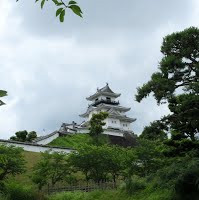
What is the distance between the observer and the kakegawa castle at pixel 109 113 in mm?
55469

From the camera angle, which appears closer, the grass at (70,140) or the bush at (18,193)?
the bush at (18,193)

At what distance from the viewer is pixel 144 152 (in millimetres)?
24188

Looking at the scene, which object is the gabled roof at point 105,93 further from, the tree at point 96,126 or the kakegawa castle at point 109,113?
the tree at point 96,126

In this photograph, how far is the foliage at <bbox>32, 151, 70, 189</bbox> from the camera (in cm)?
2405

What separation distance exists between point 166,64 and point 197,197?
17.1ft

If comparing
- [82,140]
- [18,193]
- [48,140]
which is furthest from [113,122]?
[18,193]

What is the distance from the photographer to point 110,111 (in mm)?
61062

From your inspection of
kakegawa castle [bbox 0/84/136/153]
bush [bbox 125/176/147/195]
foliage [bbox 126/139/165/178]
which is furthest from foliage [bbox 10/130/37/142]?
bush [bbox 125/176/147/195]

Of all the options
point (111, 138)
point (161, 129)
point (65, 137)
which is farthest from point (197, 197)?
point (111, 138)

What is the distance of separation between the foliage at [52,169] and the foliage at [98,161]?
2.24 feet

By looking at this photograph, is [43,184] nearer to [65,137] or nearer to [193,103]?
[193,103]

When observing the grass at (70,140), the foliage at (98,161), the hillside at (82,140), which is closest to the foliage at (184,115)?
the foliage at (98,161)

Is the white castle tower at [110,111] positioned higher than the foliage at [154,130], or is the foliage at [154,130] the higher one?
the white castle tower at [110,111]

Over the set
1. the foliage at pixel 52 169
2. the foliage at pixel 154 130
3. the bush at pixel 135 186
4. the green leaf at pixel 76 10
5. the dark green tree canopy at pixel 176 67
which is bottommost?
the bush at pixel 135 186
